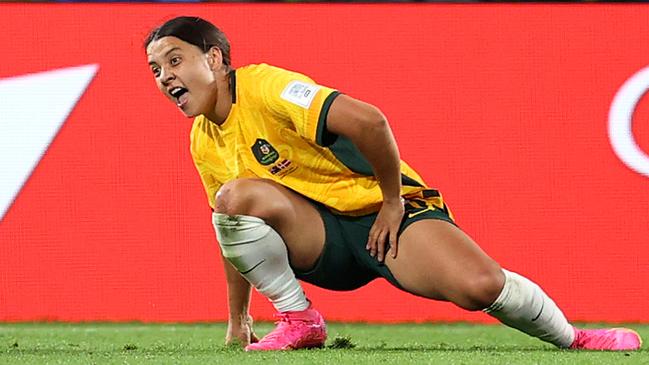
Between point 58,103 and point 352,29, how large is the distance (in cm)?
112

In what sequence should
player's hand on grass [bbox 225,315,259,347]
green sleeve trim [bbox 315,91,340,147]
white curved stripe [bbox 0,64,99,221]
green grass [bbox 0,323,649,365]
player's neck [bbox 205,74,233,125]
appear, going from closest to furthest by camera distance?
green grass [bbox 0,323,649,365]
green sleeve trim [bbox 315,91,340,147]
player's neck [bbox 205,74,233,125]
player's hand on grass [bbox 225,315,259,347]
white curved stripe [bbox 0,64,99,221]

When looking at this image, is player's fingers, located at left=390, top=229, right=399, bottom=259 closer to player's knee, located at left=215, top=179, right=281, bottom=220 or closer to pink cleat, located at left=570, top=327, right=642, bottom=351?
player's knee, located at left=215, top=179, right=281, bottom=220

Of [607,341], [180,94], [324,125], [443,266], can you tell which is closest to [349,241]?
[443,266]

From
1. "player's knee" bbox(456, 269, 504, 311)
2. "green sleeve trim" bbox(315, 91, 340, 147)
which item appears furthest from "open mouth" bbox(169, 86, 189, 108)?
"player's knee" bbox(456, 269, 504, 311)

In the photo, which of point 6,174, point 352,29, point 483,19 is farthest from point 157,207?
point 483,19

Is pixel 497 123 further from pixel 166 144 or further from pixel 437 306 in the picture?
pixel 166 144

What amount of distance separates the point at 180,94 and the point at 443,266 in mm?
811

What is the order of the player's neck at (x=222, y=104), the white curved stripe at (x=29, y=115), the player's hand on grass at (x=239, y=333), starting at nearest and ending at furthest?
the player's neck at (x=222, y=104) → the player's hand on grass at (x=239, y=333) → the white curved stripe at (x=29, y=115)

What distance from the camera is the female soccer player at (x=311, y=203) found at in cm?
368

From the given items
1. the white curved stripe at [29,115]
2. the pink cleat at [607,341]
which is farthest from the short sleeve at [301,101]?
the white curved stripe at [29,115]

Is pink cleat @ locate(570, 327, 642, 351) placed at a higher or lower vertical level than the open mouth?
lower

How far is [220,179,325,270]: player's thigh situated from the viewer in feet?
12.4

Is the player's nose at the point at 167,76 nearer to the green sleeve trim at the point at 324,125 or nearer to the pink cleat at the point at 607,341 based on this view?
the green sleeve trim at the point at 324,125

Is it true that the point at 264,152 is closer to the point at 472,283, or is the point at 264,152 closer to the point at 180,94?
the point at 180,94
